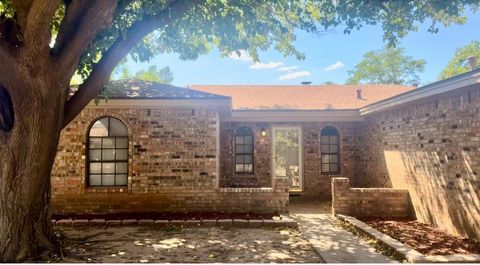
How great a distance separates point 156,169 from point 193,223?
81.8 inches

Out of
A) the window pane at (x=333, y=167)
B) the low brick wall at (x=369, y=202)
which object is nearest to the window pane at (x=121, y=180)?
the low brick wall at (x=369, y=202)

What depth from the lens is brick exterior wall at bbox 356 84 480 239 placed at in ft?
21.3

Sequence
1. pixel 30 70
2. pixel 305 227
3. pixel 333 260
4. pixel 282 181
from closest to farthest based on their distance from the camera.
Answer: pixel 30 70
pixel 333 260
pixel 305 227
pixel 282 181

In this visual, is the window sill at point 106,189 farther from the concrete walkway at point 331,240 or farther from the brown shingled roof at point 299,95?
the brown shingled roof at point 299,95

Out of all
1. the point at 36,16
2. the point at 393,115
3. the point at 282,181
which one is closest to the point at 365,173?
the point at 393,115

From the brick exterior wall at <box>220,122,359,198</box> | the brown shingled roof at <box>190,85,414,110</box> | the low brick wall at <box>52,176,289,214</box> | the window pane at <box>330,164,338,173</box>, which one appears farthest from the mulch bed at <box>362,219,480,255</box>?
the brown shingled roof at <box>190,85,414,110</box>

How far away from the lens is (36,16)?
4617 millimetres

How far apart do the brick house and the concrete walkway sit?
43.4 inches

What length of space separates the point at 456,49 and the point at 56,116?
35919 mm

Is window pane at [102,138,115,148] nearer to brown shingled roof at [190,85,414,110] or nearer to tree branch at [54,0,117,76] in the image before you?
tree branch at [54,0,117,76]

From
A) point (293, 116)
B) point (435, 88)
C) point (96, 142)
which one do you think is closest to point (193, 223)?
point (96, 142)

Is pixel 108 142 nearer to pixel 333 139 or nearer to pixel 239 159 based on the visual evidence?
pixel 239 159

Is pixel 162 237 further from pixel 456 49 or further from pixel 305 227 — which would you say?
pixel 456 49

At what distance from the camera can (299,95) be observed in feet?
48.0
